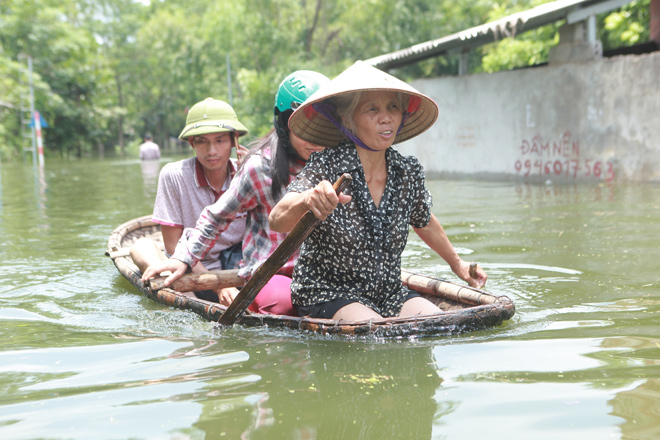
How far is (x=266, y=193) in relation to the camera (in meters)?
3.96

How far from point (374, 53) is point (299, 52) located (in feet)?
10.0

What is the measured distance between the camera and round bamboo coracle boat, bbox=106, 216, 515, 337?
3.27 meters

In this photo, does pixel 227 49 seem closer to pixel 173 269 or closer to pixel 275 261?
pixel 173 269

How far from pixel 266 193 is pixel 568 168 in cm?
889

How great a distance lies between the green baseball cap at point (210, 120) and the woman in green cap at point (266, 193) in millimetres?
830

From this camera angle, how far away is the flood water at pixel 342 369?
2.47 metres

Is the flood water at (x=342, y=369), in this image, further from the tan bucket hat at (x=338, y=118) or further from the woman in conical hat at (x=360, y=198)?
the tan bucket hat at (x=338, y=118)

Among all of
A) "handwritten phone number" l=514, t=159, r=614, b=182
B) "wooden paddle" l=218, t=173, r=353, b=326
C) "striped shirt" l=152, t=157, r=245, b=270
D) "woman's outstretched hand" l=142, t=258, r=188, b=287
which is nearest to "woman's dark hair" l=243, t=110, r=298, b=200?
"wooden paddle" l=218, t=173, r=353, b=326

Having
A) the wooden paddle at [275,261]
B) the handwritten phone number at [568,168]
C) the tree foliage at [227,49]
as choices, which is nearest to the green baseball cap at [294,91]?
the wooden paddle at [275,261]

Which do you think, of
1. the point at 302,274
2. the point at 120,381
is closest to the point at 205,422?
the point at 120,381

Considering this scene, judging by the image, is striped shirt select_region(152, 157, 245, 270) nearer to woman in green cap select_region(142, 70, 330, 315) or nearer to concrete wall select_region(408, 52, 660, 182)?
woman in green cap select_region(142, 70, 330, 315)

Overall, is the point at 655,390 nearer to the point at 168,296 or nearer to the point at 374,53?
the point at 168,296

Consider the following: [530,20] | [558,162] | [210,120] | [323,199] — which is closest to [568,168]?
[558,162]

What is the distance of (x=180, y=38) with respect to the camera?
36.6 m
